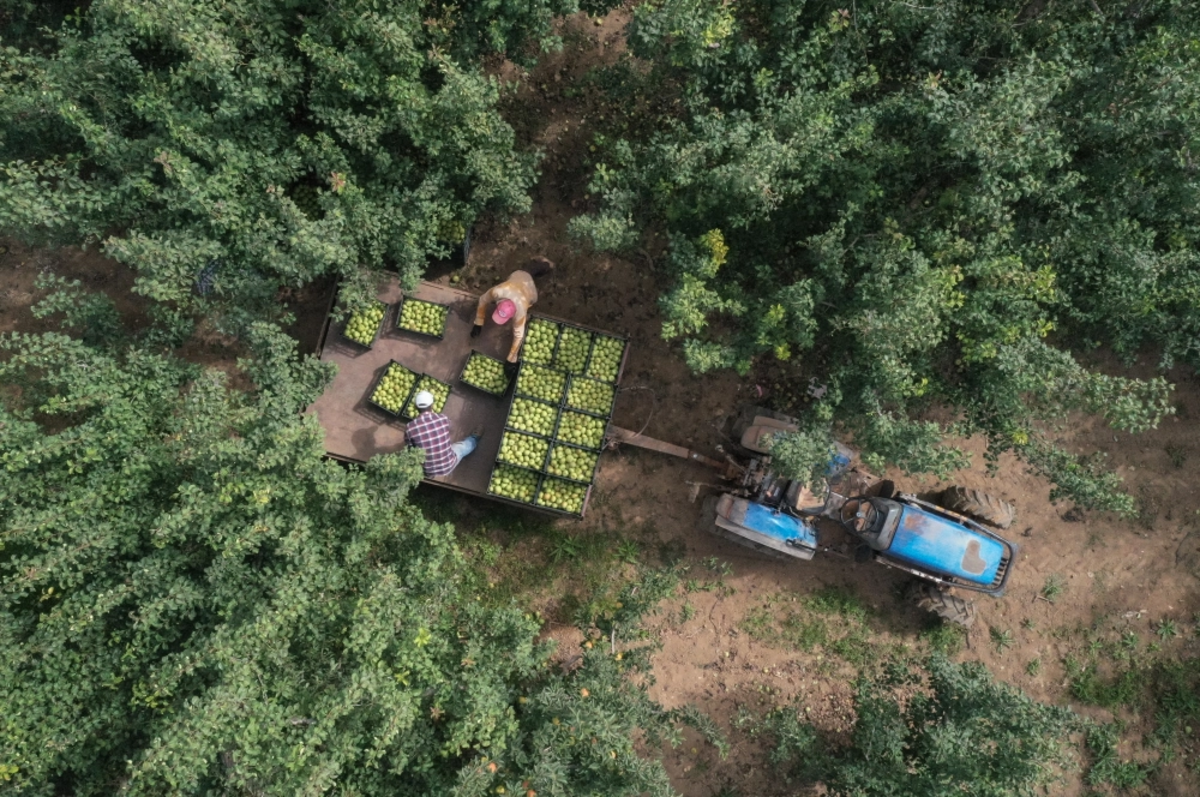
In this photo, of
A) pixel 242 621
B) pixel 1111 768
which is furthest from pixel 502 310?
pixel 1111 768

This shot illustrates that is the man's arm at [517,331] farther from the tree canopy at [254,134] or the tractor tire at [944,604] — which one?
the tractor tire at [944,604]

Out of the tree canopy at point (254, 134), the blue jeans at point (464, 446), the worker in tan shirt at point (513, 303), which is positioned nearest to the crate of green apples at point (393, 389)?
the blue jeans at point (464, 446)

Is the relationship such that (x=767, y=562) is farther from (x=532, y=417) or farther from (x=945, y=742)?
(x=532, y=417)

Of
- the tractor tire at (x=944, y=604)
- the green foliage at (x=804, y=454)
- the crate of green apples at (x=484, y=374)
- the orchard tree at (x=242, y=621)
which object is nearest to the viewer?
the orchard tree at (x=242, y=621)

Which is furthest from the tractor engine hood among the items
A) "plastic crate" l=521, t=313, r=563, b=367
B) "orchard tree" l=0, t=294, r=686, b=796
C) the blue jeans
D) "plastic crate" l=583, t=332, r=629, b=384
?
the blue jeans

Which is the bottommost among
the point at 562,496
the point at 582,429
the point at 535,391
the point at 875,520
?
the point at 562,496

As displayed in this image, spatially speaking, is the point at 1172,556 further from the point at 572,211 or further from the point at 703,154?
the point at 572,211

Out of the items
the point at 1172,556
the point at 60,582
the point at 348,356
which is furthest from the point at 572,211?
the point at 1172,556
